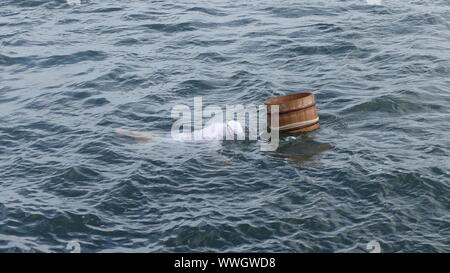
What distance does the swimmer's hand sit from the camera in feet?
48.9

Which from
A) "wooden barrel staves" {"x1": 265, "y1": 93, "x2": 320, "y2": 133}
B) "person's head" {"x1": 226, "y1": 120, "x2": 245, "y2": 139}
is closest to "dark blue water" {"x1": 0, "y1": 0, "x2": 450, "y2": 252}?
"person's head" {"x1": 226, "y1": 120, "x2": 245, "y2": 139}

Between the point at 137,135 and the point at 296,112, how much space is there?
3.50 meters

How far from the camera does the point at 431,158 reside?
1334cm

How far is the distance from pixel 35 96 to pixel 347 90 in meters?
7.90

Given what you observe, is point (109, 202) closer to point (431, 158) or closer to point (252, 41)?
point (431, 158)

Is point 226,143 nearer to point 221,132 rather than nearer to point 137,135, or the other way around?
point 221,132

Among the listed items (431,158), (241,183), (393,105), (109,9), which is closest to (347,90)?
(393,105)

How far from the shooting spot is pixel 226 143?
1437cm

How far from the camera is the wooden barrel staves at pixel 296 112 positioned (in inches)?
550

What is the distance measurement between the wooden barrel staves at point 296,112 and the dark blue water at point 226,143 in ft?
0.97

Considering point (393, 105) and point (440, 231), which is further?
point (393, 105)

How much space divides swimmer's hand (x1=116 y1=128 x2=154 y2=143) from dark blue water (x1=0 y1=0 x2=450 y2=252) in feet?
0.65

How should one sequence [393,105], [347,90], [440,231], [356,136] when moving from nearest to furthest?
[440,231], [356,136], [393,105], [347,90]

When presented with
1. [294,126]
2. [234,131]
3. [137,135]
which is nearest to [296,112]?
[294,126]
